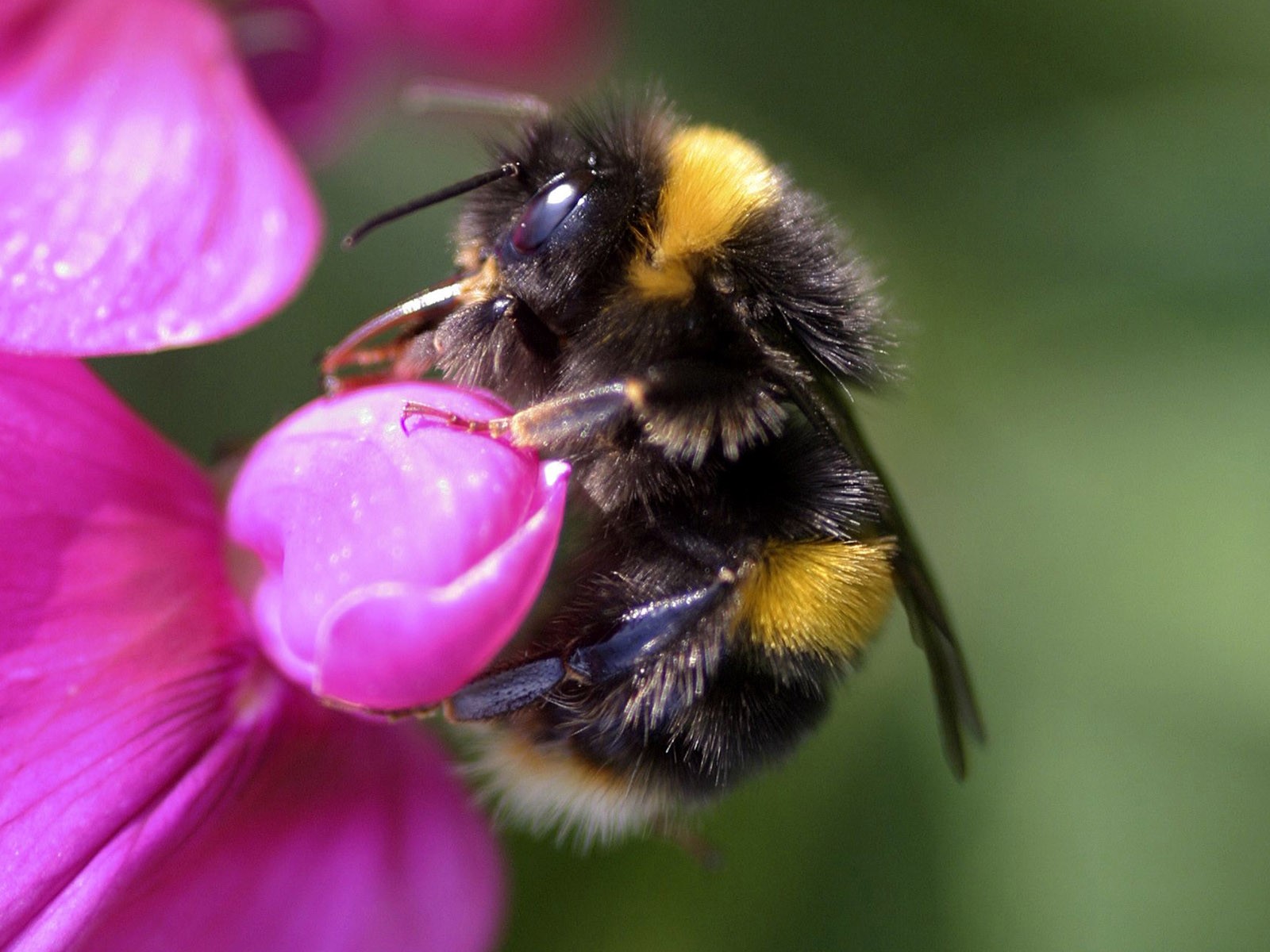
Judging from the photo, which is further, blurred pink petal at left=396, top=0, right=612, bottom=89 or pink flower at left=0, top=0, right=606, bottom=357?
blurred pink petal at left=396, top=0, right=612, bottom=89

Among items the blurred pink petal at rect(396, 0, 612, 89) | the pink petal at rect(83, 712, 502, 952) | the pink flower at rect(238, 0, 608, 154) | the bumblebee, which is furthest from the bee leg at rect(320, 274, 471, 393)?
the blurred pink petal at rect(396, 0, 612, 89)

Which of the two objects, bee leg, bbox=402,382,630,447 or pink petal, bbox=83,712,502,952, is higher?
bee leg, bbox=402,382,630,447

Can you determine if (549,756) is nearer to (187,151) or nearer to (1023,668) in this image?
(187,151)

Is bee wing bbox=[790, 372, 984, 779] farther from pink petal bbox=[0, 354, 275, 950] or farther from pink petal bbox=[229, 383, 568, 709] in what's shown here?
pink petal bbox=[0, 354, 275, 950]

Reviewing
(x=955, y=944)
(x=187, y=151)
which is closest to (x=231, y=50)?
(x=187, y=151)

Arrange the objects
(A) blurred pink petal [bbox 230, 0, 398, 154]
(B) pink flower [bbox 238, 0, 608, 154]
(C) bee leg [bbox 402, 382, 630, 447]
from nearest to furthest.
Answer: (C) bee leg [bbox 402, 382, 630, 447] → (A) blurred pink petal [bbox 230, 0, 398, 154] → (B) pink flower [bbox 238, 0, 608, 154]

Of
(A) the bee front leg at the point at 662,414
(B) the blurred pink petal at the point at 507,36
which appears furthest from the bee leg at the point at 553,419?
(B) the blurred pink petal at the point at 507,36

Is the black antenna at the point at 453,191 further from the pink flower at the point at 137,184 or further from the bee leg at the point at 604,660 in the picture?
the bee leg at the point at 604,660

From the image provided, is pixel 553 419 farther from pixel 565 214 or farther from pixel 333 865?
pixel 333 865
